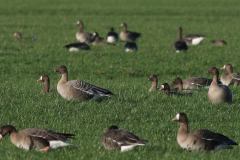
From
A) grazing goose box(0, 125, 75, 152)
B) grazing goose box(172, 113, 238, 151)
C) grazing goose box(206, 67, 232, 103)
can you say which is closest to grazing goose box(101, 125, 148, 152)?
grazing goose box(0, 125, 75, 152)

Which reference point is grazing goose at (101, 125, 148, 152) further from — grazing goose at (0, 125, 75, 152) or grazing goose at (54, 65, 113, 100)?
grazing goose at (54, 65, 113, 100)

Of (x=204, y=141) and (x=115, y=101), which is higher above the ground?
(x=115, y=101)

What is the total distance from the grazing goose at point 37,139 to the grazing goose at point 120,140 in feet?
2.70

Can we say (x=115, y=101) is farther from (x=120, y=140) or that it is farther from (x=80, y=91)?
(x=120, y=140)

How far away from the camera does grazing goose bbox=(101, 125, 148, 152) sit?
7.80 m

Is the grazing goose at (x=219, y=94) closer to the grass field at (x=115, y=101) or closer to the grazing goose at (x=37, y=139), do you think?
the grass field at (x=115, y=101)

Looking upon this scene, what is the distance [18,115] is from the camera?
1090 cm

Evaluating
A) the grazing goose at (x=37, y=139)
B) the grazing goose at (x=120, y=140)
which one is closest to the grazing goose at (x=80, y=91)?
the grazing goose at (x=120, y=140)

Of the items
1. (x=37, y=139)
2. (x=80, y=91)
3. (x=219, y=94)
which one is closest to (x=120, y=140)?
(x=37, y=139)

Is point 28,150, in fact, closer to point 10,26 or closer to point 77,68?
point 77,68

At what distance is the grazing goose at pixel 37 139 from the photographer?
7913 mm

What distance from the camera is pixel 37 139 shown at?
7.98 meters

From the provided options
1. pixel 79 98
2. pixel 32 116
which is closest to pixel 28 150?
pixel 32 116

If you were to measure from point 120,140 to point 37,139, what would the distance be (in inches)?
71.6
